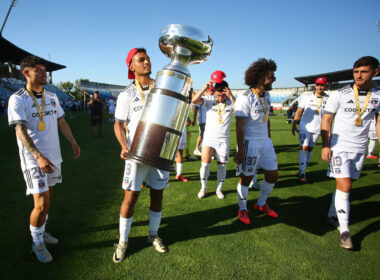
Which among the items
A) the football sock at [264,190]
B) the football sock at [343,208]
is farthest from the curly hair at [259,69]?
the football sock at [343,208]

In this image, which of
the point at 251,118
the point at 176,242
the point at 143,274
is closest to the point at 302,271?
the point at 176,242

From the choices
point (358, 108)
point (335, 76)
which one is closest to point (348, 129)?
point (358, 108)

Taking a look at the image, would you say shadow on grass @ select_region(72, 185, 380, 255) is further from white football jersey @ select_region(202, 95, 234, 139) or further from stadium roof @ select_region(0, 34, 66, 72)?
stadium roof @ select_region(0, 34, 66, 72)

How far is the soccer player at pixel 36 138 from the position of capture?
2217mm

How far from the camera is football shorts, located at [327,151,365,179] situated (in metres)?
2.87

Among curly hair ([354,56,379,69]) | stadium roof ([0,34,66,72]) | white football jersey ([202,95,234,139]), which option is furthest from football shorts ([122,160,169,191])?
stadium roof ([0,34,66,72])

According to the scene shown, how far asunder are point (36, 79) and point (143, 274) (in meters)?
2.35

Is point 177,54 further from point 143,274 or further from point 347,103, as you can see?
point 347,103

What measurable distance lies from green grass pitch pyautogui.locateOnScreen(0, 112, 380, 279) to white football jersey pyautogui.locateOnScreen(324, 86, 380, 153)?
1.30 metres

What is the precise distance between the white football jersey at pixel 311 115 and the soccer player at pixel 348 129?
2.41 m

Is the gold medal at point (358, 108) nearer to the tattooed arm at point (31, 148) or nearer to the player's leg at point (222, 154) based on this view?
the player's leg at point (222, 154)

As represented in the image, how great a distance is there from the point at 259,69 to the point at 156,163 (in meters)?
2.28

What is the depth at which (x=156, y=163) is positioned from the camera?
171cm

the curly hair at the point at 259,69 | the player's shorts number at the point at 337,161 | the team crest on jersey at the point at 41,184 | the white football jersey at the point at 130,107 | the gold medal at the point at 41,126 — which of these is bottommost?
the team crest on jersey at the point at 41,184
